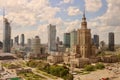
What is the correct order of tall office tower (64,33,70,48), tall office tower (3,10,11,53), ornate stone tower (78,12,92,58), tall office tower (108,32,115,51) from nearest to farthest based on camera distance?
1. ornate stone tower (78,12,92,58)
2. tall office tower (3,10,11,53)
3. tall office tower (108,32,115,51)
4. tall office tower (64,33,70,48)

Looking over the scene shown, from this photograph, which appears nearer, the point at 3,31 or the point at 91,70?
the point at 91,70

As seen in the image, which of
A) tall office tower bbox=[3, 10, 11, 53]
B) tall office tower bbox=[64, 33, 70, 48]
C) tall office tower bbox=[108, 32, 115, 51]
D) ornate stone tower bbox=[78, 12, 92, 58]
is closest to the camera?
ornate stone tower bbox=[78, 12, 92, 58]

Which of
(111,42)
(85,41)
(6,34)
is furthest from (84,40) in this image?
(6,34)

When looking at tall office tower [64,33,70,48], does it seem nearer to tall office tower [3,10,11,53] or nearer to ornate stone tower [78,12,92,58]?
tall office tower [3,10,11,53]

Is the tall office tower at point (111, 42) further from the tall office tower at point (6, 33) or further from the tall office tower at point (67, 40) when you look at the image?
the tall office tower at point (6, 33)

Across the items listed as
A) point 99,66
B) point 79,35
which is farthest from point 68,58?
point 99,66

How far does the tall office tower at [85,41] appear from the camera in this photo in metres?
38.9

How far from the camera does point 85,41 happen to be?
39781 millimetres

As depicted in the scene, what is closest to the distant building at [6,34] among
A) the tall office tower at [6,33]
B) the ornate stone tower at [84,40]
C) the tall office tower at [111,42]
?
the tall office tower at [6,33]

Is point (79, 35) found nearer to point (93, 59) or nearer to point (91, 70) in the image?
point (93, 59)

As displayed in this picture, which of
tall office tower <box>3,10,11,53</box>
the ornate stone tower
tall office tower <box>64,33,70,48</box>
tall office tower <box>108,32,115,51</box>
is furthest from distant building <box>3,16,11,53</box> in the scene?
the ornate stone tower

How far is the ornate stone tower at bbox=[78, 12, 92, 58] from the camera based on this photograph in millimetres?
38812

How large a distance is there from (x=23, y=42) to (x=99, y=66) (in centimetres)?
6402

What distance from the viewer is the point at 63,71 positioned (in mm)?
25766
